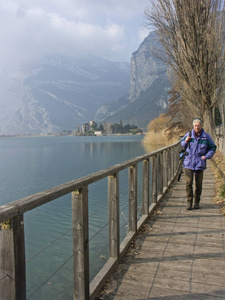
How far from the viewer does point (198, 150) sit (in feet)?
17.2

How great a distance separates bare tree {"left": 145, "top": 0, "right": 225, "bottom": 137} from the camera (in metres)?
14.3

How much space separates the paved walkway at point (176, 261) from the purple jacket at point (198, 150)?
926 mm

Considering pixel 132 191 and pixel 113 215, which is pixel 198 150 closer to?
pixel 132 191

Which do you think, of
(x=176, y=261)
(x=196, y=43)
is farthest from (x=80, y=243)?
(x=196, y=43)

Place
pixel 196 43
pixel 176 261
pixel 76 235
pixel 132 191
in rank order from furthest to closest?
pixel 196 43
pixel 132 191
pixel 176 261
pixel 76 235

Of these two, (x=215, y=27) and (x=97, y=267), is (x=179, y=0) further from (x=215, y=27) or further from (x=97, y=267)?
(x=97, y=267)

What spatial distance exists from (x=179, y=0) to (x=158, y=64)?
19162cm

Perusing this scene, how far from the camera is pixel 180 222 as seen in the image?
16.1 feet

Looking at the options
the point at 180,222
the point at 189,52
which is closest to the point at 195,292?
the point at 180,222

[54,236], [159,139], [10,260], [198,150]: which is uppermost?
[198,150]

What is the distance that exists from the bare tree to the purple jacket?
35.0 ft

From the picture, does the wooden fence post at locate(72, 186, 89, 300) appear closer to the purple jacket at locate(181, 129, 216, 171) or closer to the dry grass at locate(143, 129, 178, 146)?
the purple jacket at locate(181, 129, 216, 171)

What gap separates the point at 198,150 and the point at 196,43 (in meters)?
11.0

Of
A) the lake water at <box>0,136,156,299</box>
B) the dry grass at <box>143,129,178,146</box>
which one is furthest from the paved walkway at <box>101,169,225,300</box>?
the dry grass at <box>143,129,178,146</box>
